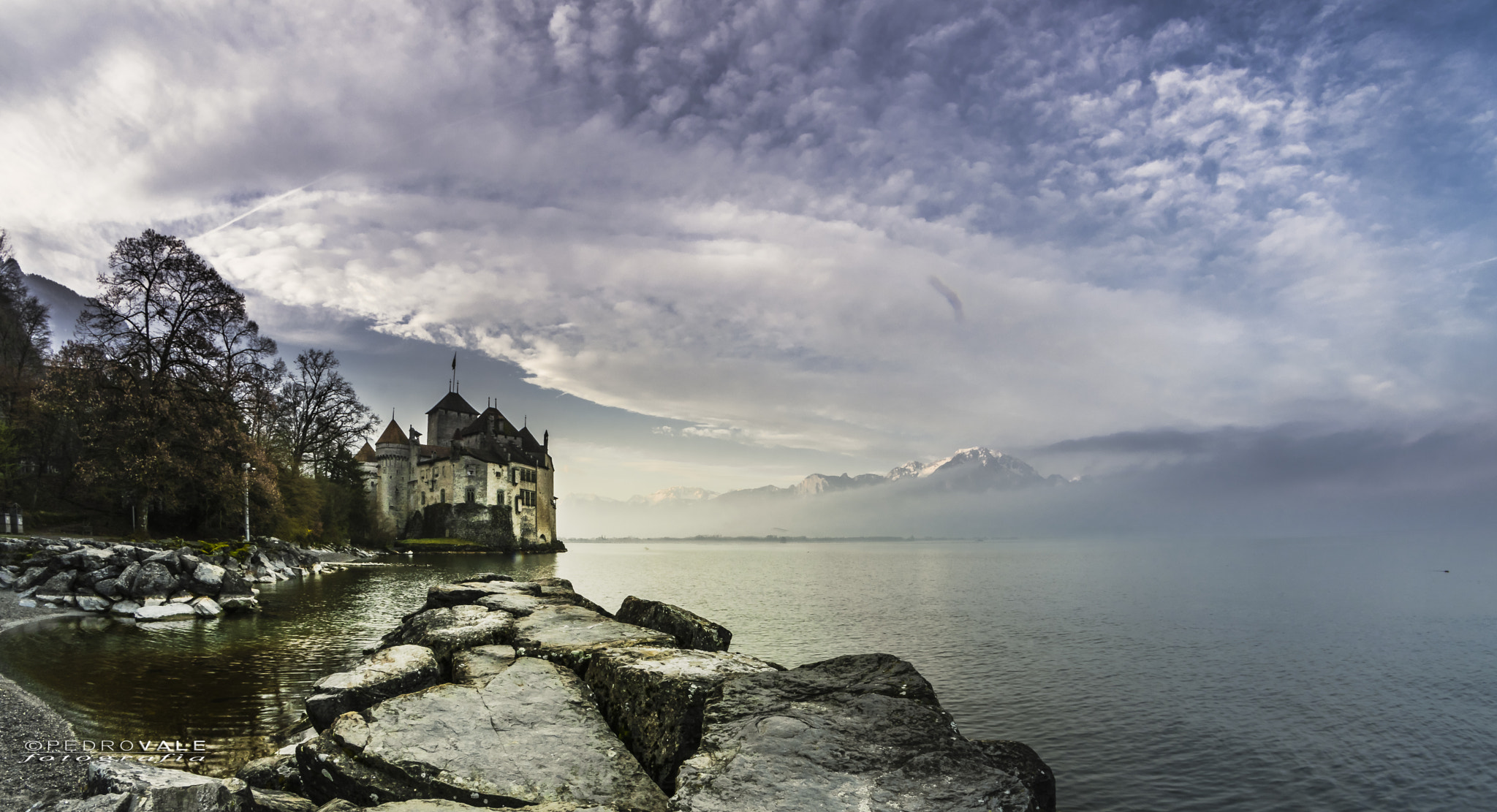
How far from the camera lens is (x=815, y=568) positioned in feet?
223

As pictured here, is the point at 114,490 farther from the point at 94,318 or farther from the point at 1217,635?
the point at 1217,635

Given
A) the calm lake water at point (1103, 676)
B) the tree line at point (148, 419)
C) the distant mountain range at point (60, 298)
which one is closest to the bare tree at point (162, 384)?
the tree line at point (148, 419)

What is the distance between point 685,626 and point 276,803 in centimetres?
567

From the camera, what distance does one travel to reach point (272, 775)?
220 inches

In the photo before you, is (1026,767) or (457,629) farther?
(457,629)

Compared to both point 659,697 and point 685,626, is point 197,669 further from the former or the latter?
point 659,697

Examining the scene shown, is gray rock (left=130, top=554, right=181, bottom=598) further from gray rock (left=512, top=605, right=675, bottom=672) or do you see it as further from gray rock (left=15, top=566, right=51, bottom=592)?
gray rock (left=512, top=605, right=675, bottom=672)

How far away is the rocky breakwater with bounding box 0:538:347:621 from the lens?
17844 millimetres

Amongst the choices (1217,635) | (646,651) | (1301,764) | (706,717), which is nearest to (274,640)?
(646,651)

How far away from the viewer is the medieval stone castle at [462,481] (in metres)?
71.6

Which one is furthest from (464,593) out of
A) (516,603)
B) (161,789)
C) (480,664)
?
(161,789)

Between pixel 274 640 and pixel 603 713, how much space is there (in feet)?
42.0

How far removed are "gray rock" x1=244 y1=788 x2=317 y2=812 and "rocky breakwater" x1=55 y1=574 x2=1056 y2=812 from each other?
0.01 meters

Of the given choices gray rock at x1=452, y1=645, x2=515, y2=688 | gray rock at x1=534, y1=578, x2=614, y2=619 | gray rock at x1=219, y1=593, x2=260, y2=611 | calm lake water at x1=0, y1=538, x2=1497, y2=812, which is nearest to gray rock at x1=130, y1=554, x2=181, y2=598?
gray rock at x1=219, y1=593, x2=260, y2=611
